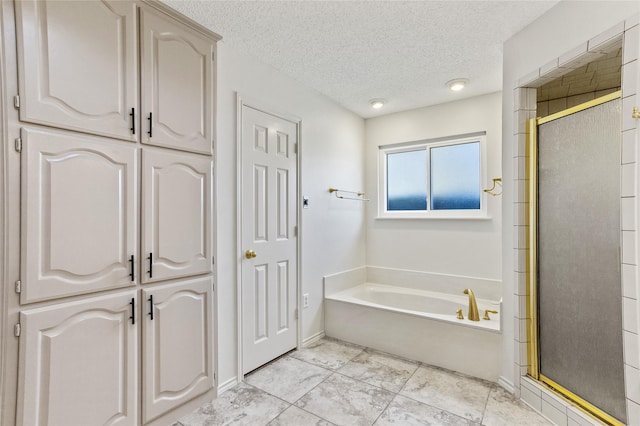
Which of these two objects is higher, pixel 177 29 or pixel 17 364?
pixel 177 29

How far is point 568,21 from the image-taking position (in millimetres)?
1751

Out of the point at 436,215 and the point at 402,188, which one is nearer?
the point at 436,215

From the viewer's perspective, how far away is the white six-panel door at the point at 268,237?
241 centimetres

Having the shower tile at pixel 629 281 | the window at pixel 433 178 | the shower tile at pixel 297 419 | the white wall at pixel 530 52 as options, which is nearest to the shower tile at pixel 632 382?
the shower tile at pixel 629 281

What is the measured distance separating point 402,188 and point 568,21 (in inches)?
86.2

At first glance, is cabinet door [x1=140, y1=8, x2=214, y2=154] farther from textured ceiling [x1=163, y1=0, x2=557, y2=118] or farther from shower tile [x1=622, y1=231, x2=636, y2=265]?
shower tile [x1=622, y1=231, x2=636, y2=265]

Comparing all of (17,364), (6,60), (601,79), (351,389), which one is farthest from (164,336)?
(601,79)

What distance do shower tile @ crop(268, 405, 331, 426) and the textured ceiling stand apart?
2.42m

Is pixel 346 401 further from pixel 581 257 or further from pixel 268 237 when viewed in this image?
pixel 581 257

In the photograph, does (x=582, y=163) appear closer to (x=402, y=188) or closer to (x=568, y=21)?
(x=568, y=21)

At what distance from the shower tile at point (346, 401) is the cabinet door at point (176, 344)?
2.27ft

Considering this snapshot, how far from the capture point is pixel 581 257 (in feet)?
5.82

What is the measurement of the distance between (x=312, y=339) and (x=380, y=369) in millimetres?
751

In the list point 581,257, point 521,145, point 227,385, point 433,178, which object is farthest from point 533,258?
point 227,385
